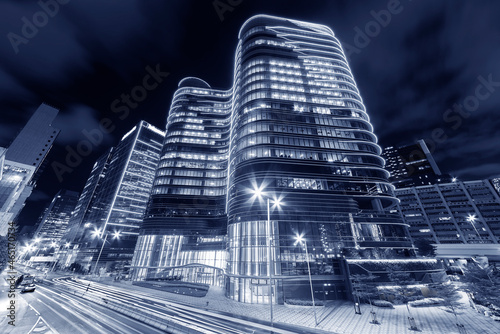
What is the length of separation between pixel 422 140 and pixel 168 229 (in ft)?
792

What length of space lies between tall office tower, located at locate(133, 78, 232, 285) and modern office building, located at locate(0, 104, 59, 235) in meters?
48.5

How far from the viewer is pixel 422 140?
193375mm

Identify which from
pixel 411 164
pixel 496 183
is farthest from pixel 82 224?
pixel 411 164

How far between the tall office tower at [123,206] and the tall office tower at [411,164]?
18691cm

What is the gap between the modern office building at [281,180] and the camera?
39.3m

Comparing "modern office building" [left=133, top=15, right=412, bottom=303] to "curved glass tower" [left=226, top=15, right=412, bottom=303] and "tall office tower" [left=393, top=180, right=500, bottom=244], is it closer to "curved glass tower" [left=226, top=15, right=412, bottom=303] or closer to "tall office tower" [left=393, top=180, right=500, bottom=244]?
"curved glass tower" [left=226, top=15, right=412, bottom=303]

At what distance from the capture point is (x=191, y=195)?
8106 centimetres

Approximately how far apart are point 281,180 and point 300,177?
16.8 ft

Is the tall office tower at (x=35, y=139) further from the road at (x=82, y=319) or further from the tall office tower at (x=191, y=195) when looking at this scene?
the road at (x=82, y=319)

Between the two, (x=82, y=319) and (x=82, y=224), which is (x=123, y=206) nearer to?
(x=82, y=224)

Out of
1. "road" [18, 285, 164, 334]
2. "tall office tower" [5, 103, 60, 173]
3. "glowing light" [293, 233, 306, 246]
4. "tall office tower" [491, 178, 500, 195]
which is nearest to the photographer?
"road" [18, 285, 164, 334]

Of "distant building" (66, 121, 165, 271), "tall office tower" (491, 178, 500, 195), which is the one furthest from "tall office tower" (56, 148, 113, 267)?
"tall office tower" (491, 178, 500, 195)

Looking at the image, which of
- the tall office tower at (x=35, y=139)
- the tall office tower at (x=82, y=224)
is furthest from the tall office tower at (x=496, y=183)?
the tall office tower at (x=35, y=139)

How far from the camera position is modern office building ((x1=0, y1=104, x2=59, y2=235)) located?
234 feet
